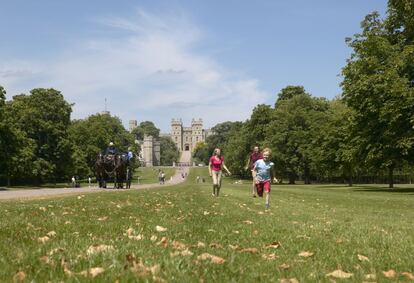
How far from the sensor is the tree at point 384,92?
3753 cm

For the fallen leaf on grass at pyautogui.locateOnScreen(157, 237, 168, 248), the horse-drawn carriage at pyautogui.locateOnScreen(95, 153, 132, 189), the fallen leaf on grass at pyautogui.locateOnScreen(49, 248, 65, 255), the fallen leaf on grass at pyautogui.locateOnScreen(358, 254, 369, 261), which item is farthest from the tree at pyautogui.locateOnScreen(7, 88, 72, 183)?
the fallen leaf on grass at pyautogui.locateOnScreen(358, 254, 369, 261)

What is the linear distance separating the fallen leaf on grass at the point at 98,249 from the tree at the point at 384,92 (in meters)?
33.3

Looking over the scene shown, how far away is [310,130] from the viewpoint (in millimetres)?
83625

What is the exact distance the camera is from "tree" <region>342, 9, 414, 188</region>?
3753cm

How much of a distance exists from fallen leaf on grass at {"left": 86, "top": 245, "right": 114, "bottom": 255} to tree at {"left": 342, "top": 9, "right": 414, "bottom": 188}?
33.3 meters

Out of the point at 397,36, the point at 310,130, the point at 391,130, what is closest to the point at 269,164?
the point at 391,130

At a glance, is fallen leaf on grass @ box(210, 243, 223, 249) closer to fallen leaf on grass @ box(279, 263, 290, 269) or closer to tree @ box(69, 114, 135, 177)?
fallen leaf on grass @ box(279, 263, 290, 269)

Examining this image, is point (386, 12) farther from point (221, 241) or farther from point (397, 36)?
point (221, 241)

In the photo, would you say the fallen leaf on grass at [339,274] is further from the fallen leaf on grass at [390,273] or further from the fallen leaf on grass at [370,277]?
the fallen leaf on grass at [390,273]

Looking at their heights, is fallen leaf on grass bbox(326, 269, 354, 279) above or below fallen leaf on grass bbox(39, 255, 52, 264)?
below

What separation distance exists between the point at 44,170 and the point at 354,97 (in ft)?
158

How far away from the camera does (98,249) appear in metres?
5.89

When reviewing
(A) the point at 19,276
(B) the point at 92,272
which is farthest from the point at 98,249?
(A) the point at 19,276

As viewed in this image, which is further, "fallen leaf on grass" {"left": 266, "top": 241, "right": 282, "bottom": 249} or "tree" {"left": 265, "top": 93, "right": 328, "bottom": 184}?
"tree" {"left": 265, "top": 93, "right": 328, "bottom": 184}
